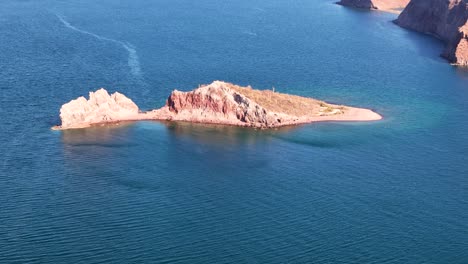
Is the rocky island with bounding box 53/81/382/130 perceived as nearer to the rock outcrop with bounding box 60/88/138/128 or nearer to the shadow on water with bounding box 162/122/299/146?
the rock outcrop with bounding box 60/88/138/128

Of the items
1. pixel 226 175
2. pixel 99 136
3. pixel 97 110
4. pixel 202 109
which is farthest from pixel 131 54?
pixel 226 175

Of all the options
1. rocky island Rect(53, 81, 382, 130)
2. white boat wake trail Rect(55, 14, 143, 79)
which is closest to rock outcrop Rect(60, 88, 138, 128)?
rocky island Rect(53, 81, 382, 130)

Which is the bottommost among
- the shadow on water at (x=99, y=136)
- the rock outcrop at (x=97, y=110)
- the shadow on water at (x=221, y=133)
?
the shadow on water at (x=99, y=136)

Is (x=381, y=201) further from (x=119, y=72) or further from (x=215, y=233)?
(x=119, y=72)

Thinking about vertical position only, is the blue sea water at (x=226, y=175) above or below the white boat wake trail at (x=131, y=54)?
below

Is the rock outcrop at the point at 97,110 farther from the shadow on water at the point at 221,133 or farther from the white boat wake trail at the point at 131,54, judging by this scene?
the white boat wake trail at the point at 131,54

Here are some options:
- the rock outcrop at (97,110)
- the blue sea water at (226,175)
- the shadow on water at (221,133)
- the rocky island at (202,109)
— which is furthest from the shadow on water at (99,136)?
the shadow on water at (221,133)

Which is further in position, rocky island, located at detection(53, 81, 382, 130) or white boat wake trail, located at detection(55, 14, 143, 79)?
white boat wake trail, located at detection(55, 14, 143, 79)

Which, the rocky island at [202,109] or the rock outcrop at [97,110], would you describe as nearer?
the rock outcrop at [97,110]
